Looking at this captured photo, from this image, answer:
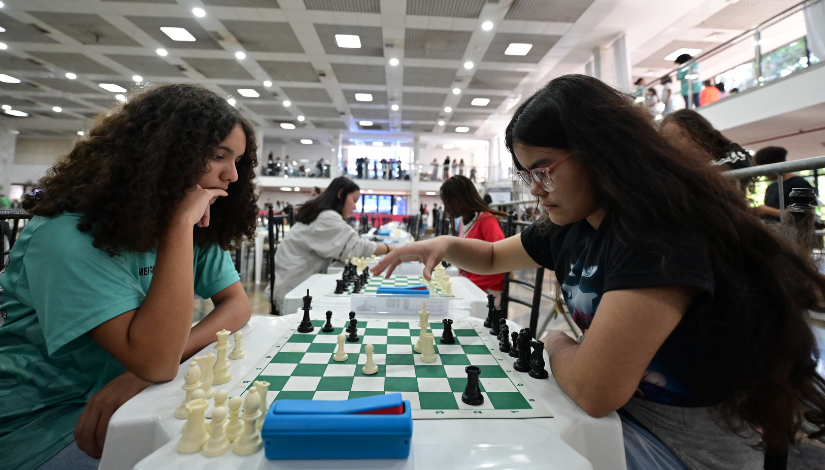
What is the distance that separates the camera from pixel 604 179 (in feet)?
2.56

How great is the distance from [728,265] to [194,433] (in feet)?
3.27

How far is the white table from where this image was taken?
542mm

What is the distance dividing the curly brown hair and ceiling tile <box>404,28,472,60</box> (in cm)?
715

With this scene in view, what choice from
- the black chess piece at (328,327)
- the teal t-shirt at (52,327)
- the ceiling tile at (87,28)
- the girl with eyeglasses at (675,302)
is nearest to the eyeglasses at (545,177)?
the girl with eyeglasses at (675,302)

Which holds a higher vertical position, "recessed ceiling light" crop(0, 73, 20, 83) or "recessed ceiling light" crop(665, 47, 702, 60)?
"recessed ceiling light" crop(0, 73, 20, 83)

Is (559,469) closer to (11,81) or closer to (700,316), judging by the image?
(700,316)

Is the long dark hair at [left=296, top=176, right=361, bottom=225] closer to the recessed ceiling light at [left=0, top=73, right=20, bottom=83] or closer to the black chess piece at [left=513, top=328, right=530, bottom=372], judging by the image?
the black chess piece at [left=513, top=328, right=530, bottom=372]

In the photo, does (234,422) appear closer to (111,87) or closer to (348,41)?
(348,41)

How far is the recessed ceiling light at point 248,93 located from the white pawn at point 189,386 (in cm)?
1169

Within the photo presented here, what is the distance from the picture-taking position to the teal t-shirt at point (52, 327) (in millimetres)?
797


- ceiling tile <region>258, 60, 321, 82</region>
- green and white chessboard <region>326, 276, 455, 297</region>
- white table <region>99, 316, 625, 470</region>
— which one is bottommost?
white table <region>99, 316, 625, 470</region>

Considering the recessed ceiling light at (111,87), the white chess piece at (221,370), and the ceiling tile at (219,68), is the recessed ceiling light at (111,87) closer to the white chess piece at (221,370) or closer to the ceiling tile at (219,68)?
the ceiling tile at (219,68)

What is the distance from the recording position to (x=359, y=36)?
754 centimetres

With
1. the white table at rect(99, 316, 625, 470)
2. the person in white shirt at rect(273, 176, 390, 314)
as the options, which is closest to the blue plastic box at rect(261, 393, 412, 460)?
the white table at rect(99, 316, 625, 470)
